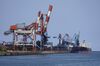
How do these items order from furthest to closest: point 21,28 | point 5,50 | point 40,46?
point 40,46
point 21,28
point 5,50

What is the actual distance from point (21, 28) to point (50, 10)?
45.4 ft

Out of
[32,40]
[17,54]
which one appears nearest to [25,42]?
[32,40]

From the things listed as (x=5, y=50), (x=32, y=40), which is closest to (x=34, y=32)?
Result: (x=32, y=40)

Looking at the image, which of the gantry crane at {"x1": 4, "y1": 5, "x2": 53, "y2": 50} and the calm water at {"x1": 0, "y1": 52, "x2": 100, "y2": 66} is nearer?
the calm water at {"x1": 0, "y1": 52, "x2": 100, "y2": 66}

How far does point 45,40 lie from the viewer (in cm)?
19050

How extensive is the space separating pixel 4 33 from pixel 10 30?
4.21 meters

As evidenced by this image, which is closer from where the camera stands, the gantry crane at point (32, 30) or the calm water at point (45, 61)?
the calm water at point (45, 61)

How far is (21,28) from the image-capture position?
178500 millimetres

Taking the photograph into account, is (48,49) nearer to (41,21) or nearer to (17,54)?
(41,21)

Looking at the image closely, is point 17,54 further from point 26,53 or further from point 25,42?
point 25,42

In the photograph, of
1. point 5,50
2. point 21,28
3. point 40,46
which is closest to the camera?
point 5,50

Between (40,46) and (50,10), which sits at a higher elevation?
(50,10)

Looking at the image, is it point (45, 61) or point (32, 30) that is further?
point (32, 30)

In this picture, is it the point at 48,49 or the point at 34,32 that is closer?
the point at 34,32
